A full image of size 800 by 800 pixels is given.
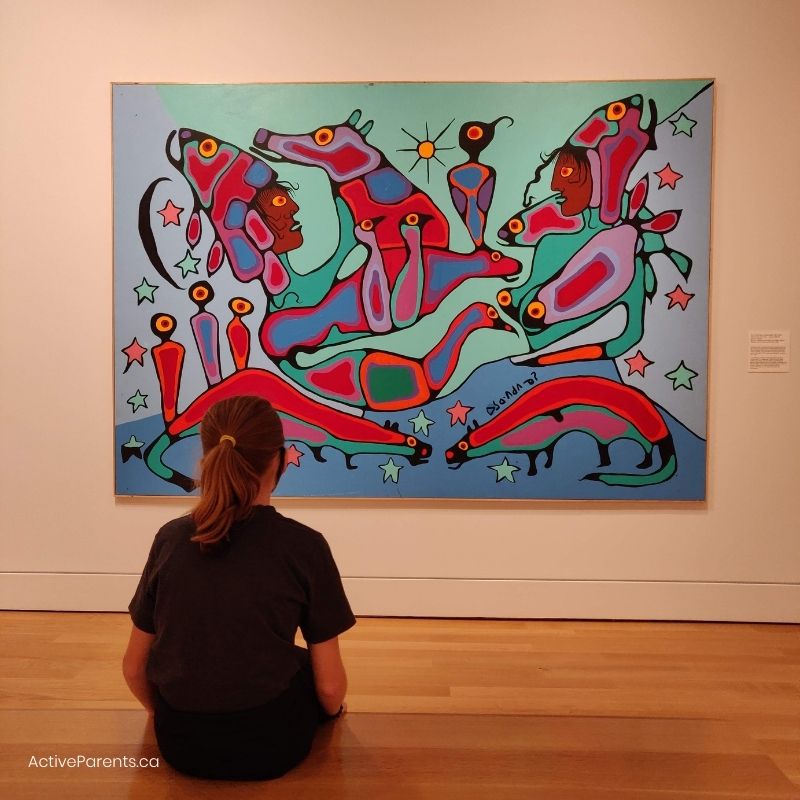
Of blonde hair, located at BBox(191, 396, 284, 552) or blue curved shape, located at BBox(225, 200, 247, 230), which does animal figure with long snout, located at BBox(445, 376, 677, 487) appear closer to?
blue curved shape, located at BBox(225, 200, 247, 230)

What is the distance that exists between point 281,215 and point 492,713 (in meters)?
1.91

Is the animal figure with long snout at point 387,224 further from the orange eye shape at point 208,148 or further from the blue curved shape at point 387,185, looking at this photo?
the orange eye shape at point 208,148

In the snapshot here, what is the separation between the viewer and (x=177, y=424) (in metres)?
2.87

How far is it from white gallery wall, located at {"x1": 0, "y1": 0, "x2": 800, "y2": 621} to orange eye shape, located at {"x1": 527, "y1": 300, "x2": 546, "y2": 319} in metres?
0.66

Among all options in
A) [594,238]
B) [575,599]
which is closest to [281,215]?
[594,238]

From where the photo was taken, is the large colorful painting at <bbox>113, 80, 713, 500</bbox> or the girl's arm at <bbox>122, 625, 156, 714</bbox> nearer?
the girl's arm at <bbox>122, 625, 156, 714</bbox>

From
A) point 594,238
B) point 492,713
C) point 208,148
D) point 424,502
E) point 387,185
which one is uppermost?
point 208,148

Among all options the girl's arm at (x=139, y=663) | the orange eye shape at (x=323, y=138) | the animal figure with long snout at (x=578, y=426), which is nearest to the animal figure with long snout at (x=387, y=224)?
the orange eye shape at (x=323, y=138)

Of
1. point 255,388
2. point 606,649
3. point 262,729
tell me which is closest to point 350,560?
point 255,388

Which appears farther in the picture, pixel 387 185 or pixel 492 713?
pixel 387 185

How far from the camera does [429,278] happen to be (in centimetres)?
281

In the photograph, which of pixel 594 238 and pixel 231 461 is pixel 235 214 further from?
pixel 231 461

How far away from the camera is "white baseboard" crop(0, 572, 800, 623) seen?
2820mm
